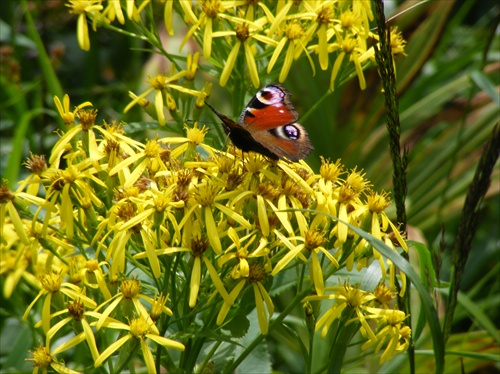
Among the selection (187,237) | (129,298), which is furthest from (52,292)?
(187,237)

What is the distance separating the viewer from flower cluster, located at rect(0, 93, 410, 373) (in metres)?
1.69

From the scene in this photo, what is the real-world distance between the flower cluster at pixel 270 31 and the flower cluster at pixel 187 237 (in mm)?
360

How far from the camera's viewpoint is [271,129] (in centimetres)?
202

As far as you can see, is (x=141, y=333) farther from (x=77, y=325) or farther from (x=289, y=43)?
(x=289, y=43)

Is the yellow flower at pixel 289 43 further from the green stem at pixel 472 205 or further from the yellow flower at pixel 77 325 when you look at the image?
the yellow flower at pixel 77 325

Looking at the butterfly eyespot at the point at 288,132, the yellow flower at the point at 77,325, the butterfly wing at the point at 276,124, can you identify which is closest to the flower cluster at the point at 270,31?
the butterfly wing at the point at 276,124

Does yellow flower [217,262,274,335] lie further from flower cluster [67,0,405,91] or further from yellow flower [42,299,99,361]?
flower cluster [67,0,405,91]

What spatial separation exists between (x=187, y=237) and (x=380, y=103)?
3.18 metres

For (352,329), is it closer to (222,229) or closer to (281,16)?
(222,229)

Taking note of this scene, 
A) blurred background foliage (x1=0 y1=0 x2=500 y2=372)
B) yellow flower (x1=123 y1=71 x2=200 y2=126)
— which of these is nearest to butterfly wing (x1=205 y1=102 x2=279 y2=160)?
yellow flower (x1=123 y1=71 x2=200 y2=126)

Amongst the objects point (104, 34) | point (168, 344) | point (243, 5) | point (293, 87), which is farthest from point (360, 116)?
point (168, 344)

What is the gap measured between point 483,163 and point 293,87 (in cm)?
286

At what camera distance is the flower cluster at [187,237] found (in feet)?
5.55

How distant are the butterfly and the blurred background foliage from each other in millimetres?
1630
